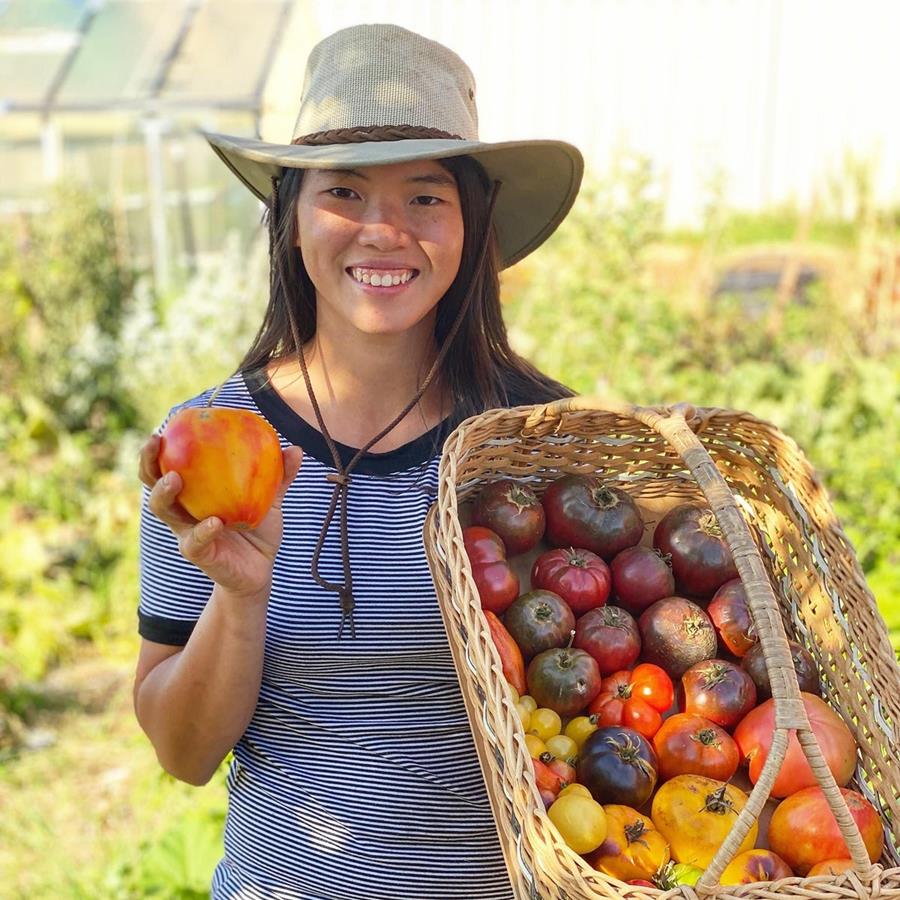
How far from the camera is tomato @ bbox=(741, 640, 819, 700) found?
1.48m

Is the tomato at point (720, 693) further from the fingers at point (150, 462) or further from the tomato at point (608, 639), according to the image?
the fingers at point (150, 462)

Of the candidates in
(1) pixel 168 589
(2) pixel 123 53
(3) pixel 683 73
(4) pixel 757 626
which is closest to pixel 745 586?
(4) pixel 757 626

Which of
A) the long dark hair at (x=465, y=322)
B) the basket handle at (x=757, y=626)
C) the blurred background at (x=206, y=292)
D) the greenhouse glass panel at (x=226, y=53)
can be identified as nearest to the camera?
the basket handle at (x=757, y=626)

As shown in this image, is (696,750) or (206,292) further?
(206,292)

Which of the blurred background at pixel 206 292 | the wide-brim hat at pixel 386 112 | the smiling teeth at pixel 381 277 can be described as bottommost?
the blurred background at pixel 206 292

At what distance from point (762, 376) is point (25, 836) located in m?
2.91

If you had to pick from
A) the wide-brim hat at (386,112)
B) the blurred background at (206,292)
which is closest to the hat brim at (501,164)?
the wide-brim hat at (386,112)

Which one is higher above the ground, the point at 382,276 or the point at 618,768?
the point at 382,276

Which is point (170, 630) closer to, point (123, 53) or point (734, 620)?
point (734, 620)

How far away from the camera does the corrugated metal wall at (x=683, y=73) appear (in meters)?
7.34

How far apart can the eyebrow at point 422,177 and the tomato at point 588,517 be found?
43 centimetres

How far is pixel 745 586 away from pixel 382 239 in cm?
64

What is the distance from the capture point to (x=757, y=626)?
49.4 inches

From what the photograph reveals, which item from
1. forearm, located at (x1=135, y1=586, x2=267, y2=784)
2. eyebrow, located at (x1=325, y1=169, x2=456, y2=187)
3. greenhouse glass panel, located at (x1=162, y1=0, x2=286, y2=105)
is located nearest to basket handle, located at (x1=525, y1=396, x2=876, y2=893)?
A: eyebrow, located at (x1=325, y1=169, x2=456, y2=187)
